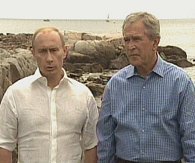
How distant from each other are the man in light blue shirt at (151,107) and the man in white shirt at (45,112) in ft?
1.13

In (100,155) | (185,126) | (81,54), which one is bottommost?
(81,54)

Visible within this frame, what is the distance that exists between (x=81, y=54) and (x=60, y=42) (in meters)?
29.2

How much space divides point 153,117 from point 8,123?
3.68 ft

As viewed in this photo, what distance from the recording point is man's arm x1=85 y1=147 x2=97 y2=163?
14.5 feet

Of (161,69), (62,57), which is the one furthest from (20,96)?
(161,69)

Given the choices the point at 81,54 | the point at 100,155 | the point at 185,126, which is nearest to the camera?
the point at 185,126

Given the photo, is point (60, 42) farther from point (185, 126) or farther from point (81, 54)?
point (81, 54)

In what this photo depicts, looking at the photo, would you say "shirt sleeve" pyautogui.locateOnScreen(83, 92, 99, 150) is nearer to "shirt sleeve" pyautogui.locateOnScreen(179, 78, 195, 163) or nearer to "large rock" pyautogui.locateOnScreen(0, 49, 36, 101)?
"shirt sleeve" pyautogui.locateOnScreen(179, 78, 195, 163)

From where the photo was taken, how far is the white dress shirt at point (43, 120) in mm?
4180

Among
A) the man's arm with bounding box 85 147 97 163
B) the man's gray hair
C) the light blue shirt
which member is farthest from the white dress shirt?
the man's gray hair

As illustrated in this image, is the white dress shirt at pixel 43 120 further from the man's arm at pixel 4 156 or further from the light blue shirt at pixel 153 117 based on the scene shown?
the light blue shirt at pixel 153 117

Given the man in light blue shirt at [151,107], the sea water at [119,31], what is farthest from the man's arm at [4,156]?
the sea water at [119,31]

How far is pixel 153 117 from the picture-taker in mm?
4188

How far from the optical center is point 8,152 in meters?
4.25
